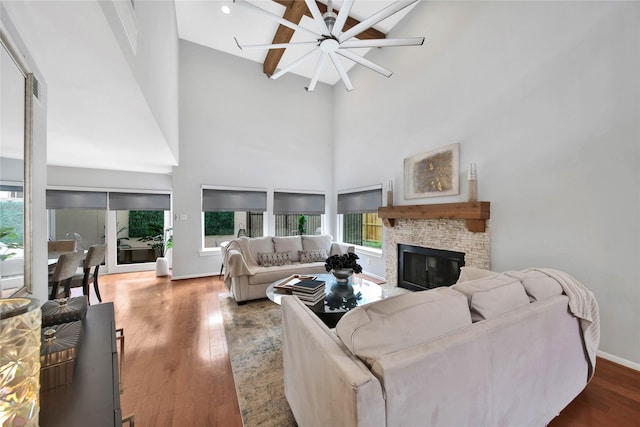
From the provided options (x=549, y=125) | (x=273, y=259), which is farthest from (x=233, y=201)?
(x=549, y=125)

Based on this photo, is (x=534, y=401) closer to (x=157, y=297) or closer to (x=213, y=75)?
(x=157, y=297)

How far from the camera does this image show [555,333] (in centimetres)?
138

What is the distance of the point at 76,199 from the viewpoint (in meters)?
4.75

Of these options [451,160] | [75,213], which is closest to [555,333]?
[451,160]

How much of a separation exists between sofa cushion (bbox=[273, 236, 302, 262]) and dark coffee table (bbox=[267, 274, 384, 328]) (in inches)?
53.8

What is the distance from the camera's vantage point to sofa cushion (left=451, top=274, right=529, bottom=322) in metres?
1.22

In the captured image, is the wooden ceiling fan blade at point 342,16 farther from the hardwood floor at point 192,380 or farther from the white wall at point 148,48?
the hardwood floor at point 192,380

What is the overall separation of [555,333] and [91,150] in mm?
5478

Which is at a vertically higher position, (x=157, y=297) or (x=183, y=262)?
(x=183, y=262)

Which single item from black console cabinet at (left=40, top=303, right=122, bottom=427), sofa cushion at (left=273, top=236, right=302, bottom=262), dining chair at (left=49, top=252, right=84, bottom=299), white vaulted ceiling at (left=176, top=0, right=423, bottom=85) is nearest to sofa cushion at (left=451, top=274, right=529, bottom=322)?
black console cabinet at (left=40, top=303, right=122, bottom=427)

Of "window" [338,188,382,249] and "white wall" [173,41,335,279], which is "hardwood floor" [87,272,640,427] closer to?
"white wall" [173,41,335,279]

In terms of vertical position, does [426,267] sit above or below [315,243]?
below

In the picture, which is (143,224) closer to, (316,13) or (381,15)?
(316,13)

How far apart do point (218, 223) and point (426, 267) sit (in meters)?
4.17
